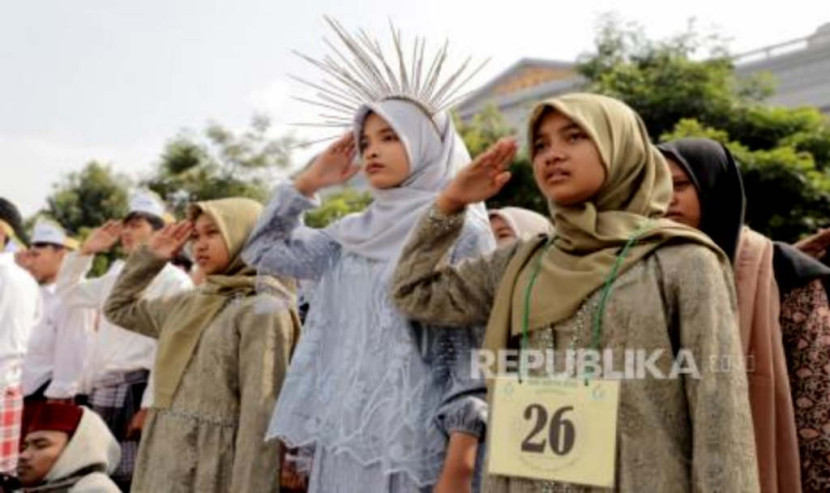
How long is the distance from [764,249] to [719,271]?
21.4 inches

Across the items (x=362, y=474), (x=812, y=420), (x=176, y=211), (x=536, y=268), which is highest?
(x=536, y=268)

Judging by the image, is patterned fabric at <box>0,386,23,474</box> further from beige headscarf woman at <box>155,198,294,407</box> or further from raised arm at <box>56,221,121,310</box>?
beige headscarf woman at <box>155,198,294,407</box>

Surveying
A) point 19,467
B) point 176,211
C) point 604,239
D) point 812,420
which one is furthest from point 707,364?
point 176,211

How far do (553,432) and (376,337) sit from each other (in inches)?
33.1

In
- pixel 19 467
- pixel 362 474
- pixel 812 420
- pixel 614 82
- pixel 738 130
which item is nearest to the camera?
pixel 812 420

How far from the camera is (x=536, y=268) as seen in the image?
222cm

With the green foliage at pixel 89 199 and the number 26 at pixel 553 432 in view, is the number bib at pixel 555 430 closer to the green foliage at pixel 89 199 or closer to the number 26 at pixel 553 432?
the number 26 at pixel 553 432

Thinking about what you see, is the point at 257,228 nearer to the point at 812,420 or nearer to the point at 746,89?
the point at 812,420

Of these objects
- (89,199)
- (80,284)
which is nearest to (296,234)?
(80,284)

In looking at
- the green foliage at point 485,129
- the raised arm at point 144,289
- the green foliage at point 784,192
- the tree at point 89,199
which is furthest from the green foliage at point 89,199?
the raised arm at point 144,289

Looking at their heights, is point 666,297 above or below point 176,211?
above

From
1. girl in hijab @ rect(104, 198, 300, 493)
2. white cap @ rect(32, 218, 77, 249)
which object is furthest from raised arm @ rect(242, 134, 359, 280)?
white cap @ rect(32, 218, 77, 249)

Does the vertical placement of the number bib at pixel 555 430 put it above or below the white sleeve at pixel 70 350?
above

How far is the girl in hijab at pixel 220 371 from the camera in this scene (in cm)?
318
